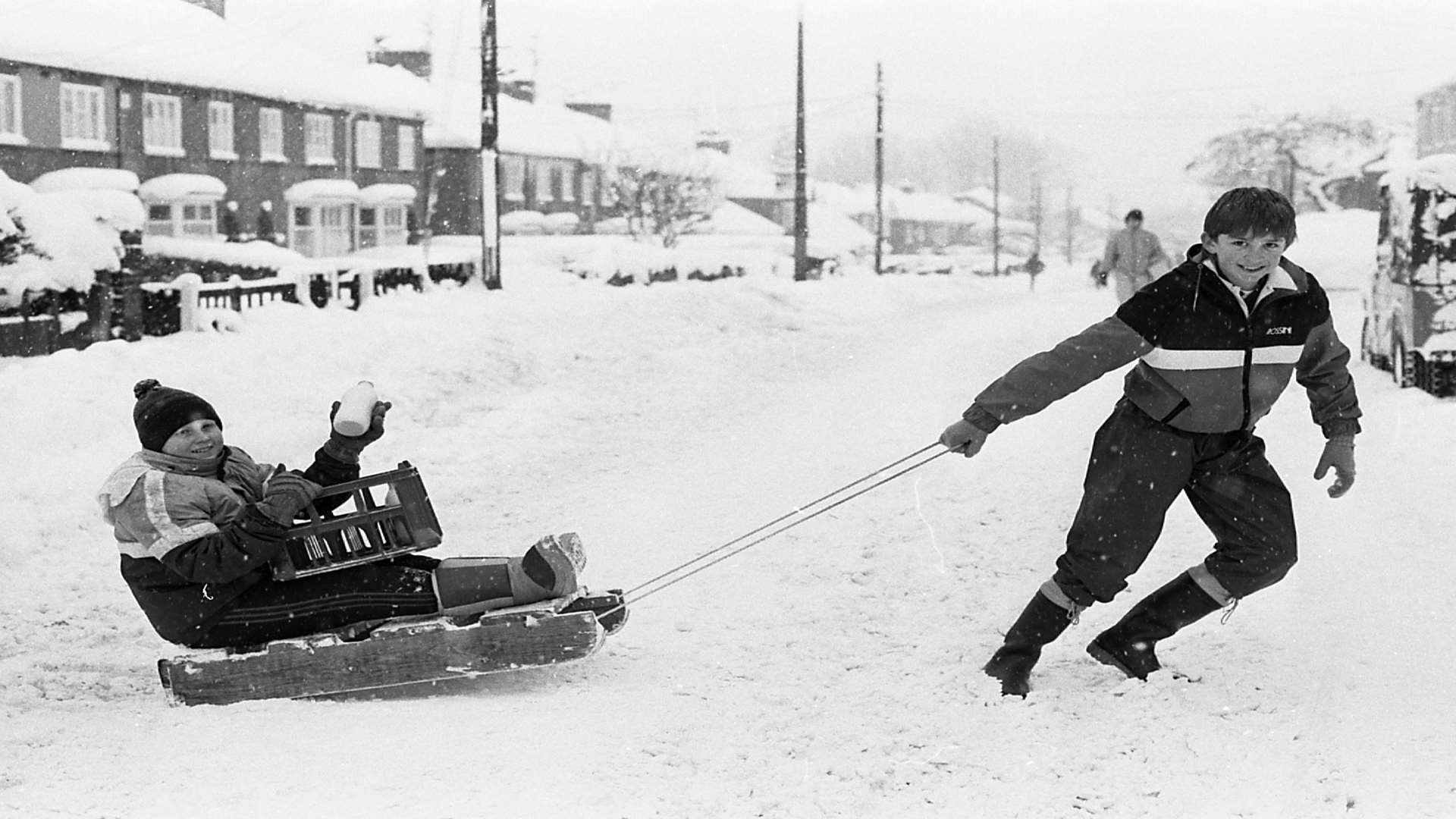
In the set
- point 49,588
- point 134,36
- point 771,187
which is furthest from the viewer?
point 771,187

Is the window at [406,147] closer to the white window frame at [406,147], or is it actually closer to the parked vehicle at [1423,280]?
the white window frame at [406,147]

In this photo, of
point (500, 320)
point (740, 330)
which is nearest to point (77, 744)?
point (500, 320)

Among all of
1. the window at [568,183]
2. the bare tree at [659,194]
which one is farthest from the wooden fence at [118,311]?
the window at [568,183]

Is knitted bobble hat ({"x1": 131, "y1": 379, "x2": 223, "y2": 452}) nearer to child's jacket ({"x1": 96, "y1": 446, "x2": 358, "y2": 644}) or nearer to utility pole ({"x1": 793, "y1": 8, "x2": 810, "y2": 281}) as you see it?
child's jacket ({"x1": 96, "y1": 446, "x2": 358, "y2": 644})

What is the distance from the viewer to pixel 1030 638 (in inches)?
182

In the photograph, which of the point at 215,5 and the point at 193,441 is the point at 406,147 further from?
the point at 193,441

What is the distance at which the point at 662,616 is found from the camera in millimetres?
5805

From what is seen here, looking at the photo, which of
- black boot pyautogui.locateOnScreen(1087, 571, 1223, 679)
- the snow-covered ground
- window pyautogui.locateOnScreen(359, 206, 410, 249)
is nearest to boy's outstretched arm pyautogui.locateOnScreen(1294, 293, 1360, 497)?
black boot pyautogui.locateOnScreen(1087, 571, 1223, 679)

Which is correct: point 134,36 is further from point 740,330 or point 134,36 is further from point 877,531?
point 877,531

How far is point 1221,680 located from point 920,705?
1.02 meters

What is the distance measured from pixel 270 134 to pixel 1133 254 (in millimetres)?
28868

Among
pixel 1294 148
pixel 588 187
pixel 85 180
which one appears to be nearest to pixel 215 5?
pixel 85 180

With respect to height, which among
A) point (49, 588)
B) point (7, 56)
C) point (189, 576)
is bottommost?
point (49, 588)

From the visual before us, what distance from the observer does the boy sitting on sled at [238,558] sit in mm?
4613
